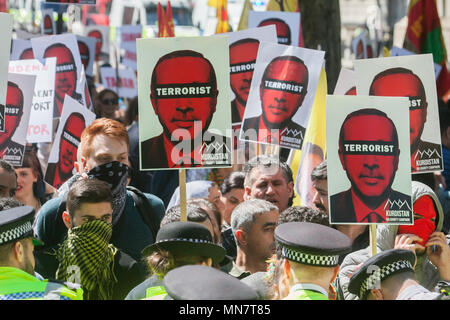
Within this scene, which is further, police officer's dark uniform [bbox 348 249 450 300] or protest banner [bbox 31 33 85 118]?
protest banner [bbox 31 33 85 118]

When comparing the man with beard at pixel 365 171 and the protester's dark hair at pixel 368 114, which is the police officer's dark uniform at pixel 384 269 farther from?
the protester's dark hair at pixel 368 114

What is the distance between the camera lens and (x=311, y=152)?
5758 millimetres

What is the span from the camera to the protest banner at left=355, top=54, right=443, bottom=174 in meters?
4.71

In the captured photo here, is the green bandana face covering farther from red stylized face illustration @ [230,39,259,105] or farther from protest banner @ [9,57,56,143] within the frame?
red stylized face illustration @ [230,39,259,105]

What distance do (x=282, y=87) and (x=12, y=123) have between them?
1.86m

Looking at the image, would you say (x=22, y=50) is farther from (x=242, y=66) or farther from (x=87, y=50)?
(x=242, y=66)

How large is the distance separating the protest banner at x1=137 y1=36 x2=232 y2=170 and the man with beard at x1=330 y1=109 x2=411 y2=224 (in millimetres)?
639

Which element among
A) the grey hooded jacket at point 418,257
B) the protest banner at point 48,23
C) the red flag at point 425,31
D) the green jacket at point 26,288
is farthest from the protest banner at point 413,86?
the protest banner at point 48,23

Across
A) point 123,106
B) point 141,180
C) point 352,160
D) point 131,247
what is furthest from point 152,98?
point 123,106

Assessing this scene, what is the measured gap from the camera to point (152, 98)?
14.1 ft

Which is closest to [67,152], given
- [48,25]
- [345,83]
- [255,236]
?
[255,236]

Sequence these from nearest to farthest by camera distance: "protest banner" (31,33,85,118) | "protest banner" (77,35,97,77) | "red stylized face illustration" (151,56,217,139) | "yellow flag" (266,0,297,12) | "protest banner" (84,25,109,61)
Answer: "red stylized face illustration" (151,56,217,139), "protest banner" (31,33,85,118), "yellow flag" (266,0,297,12), "protest banner" (77,35,97,77), "protest banner" (84,25,109,61)

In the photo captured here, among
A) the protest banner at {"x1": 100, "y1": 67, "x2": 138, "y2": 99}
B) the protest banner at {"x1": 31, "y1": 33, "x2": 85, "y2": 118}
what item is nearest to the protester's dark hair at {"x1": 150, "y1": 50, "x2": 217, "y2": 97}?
the protest banner at {"x1": 31, "y1": 33, "x2": 85, "y2": 118}
